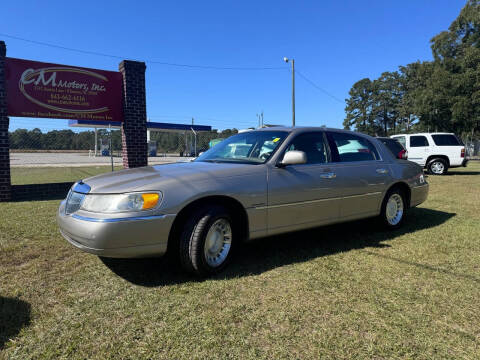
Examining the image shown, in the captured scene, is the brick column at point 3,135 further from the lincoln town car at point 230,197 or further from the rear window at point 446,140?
the rear window at point 446,140

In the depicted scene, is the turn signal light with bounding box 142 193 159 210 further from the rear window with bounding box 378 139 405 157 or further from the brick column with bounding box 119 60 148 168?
the rear window with bounding box 378 139 405 157

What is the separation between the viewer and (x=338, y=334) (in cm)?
217

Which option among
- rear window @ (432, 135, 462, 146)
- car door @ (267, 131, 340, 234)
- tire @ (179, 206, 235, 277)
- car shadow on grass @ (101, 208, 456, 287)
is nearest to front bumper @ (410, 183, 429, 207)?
car shadow on grass @ (101, 208, 456, 287)

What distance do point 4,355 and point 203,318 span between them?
1.25 m

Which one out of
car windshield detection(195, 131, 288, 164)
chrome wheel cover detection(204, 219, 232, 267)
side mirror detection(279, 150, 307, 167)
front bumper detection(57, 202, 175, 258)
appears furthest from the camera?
car windshield detection(195, 131, 288, 164)

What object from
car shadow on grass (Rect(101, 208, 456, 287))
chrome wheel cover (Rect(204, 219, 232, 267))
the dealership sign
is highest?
the dealership sign

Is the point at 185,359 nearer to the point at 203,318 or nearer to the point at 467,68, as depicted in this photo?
the point at 203,318

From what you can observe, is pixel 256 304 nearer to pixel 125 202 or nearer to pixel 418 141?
pixel 125 202

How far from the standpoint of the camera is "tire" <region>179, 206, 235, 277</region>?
2.89 m

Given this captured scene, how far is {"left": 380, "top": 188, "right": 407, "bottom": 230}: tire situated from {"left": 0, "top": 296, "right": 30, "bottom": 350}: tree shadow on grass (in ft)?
14.4

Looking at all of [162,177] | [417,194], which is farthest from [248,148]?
[417,194]

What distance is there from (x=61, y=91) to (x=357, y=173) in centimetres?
752

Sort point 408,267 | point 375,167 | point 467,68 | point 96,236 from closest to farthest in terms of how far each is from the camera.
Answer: point 96,236 → point 408,267 → point 375,167 → point 467,68

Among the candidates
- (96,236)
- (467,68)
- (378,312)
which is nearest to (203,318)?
(96,236)
